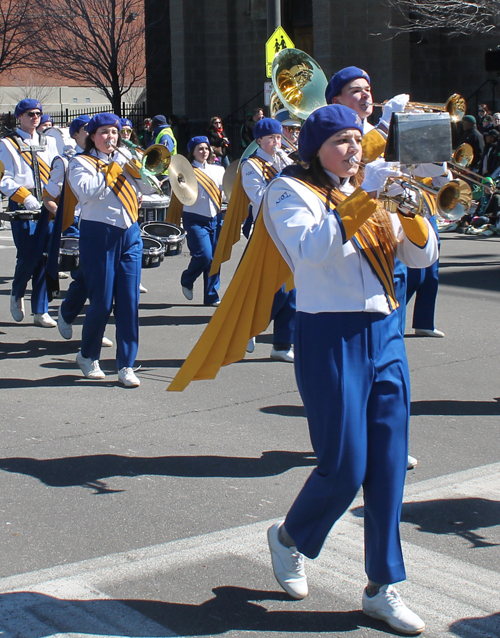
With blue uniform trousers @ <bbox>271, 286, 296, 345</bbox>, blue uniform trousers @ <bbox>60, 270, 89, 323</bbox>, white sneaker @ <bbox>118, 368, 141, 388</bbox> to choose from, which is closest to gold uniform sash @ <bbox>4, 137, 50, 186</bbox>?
blue uniform trousers @ <bbox>60, 270, 89, 323</bbox>

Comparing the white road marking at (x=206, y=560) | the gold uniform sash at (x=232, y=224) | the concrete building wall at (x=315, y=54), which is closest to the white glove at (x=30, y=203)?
the gold uniform sash at (x=232, y=224)

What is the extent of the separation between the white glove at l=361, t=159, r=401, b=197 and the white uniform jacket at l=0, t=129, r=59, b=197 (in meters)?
6.63

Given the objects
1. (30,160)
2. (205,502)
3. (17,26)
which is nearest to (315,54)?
(17,26)

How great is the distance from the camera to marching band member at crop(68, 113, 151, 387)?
22.5 ft

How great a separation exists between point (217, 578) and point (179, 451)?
1.77 m

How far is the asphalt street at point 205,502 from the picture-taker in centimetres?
356

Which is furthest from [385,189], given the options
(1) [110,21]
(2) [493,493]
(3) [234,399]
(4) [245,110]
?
(1) [110,21]

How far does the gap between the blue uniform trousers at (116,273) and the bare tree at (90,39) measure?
25120 millimetres

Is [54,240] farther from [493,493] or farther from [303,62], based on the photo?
[493,493]

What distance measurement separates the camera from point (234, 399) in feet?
22.0

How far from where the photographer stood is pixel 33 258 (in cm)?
954

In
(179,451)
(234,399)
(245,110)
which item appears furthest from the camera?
(245,110)

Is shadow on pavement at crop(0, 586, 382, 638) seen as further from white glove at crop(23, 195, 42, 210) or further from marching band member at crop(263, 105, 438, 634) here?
white glove at crop(23, 195, 42, 210)

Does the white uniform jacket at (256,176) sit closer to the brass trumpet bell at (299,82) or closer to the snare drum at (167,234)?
the brass trumpet bell at (299,82)
